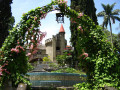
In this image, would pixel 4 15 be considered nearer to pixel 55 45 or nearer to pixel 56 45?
pixel 55 45

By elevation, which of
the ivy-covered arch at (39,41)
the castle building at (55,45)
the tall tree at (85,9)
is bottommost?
the ivy-covered arch at (39,41)

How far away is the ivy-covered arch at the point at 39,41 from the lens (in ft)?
14.5

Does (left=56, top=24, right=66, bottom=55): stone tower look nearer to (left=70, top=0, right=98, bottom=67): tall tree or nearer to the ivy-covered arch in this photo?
(left=70, top=0, right=98, bottom=67): tall tree

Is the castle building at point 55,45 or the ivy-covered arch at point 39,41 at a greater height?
the castle building at point 55,45

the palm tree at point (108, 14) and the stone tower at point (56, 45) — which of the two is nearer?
the palm tree at point (108, 14)

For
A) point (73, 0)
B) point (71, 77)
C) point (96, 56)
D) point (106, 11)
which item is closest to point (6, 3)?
point (73, 0)

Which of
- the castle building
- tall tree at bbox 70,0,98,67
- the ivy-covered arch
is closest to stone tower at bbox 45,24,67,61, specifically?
the castle building

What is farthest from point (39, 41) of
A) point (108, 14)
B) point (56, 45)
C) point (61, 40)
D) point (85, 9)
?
point (61, 40)

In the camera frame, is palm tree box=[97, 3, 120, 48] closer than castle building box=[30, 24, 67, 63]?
Yes

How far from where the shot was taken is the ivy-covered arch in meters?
4.43

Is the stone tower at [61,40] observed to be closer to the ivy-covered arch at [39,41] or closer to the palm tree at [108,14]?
the palm tree at [108,14]

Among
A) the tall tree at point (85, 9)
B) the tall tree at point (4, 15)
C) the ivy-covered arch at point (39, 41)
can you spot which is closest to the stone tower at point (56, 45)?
the tall tree at point (85, 9)

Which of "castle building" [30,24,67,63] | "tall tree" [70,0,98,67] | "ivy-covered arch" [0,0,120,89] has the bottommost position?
"ivy-covered arch" [0,0,120,89]

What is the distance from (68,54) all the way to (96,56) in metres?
20.9
